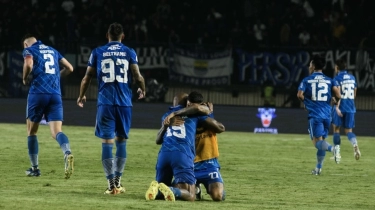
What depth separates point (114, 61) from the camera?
13008 millimetres

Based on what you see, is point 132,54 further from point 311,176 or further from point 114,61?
point 311,176

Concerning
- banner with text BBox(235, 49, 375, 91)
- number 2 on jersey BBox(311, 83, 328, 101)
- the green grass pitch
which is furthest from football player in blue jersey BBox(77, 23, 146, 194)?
banner with text BBox(235, 49, 375, 91)

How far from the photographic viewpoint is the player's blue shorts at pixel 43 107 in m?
15.0

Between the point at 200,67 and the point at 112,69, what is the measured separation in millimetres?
15639

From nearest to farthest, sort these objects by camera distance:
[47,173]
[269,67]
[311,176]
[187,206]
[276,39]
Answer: [187,206], [47,173], [311,176], [269,67], [276,39]

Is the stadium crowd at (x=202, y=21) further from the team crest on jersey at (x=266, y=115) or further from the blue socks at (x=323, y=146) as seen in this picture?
the blue socks at (x=323, y=146)

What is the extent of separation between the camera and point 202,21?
33500 millimetres

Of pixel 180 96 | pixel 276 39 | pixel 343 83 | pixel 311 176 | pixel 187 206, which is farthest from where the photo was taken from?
pixel 276 39

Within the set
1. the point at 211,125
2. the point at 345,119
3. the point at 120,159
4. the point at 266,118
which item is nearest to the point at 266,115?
the point at 266,118

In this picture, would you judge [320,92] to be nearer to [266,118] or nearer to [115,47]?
[115,47]

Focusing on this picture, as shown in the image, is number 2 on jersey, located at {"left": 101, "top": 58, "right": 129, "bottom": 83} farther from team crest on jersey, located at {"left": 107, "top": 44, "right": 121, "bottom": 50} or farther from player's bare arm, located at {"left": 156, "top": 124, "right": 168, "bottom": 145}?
player's bare arm, located at {"left": 156, "top": 124, "right": 168, "bottom": 145}

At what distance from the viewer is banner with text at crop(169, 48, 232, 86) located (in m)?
28.5

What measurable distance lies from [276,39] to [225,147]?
32.0 ft

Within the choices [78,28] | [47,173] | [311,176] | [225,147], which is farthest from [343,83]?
[78,28]
